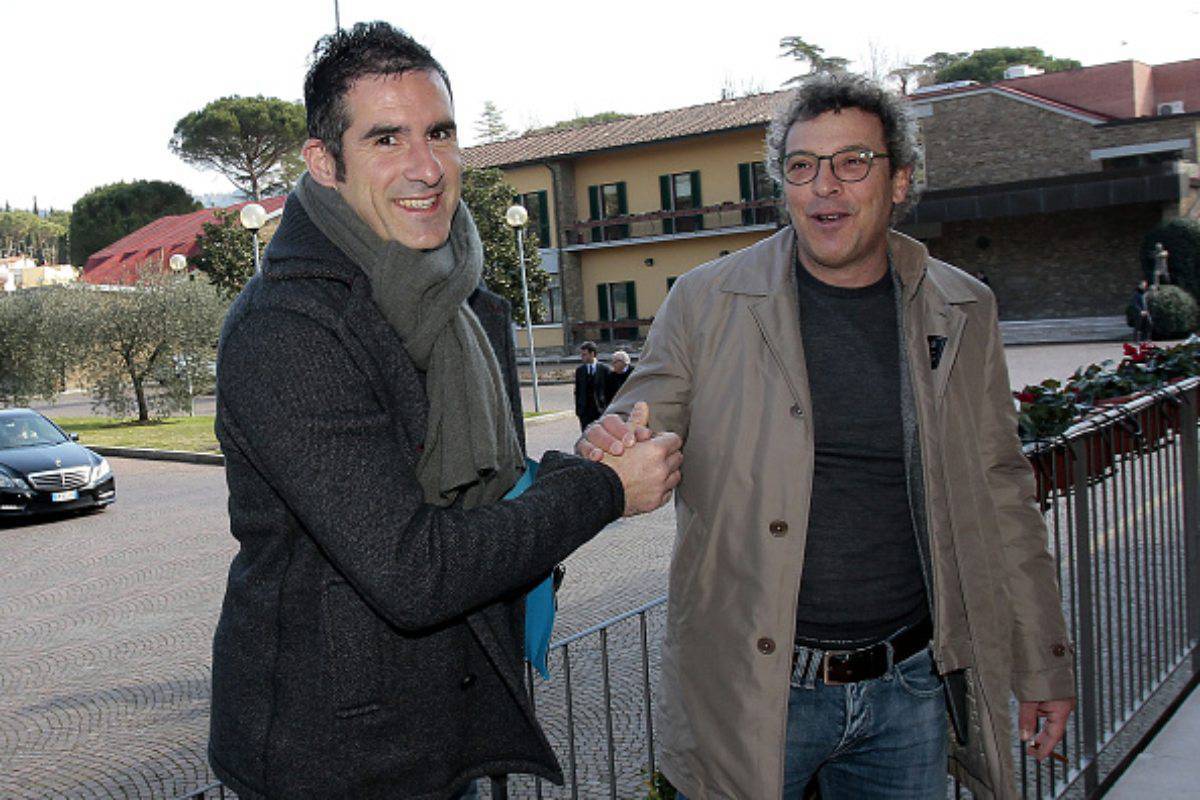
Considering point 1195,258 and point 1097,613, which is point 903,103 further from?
point 1195,258

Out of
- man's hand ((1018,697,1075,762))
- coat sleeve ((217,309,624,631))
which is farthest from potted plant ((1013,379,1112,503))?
coat sleeve ((217,309,624,631))

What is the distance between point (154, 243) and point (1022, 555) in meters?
64.1

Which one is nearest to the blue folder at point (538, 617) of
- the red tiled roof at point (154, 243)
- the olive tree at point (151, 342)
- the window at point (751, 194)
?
the olive tree at point (151, 342)

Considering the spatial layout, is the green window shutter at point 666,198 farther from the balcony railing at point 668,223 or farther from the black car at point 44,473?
the black car at point 44,473

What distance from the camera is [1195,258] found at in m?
32.1

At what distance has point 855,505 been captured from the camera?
8.07 ft

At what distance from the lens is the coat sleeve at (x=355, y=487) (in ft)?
5.36

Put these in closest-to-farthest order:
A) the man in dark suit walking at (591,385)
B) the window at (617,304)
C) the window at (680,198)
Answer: the man in dark suit walking at (591,385), the window at (680,198), the window at (617,304)

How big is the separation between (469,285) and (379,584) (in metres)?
0.55

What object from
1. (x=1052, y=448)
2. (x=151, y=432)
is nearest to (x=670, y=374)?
(x=1052, y=448)

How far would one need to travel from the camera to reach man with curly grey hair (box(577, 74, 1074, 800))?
7.82 ft

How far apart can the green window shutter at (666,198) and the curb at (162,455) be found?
22538 mm

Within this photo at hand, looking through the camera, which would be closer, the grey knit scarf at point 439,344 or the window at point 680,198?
the grey knit scarf at point 439,344

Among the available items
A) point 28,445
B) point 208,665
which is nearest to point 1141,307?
point 28,445
